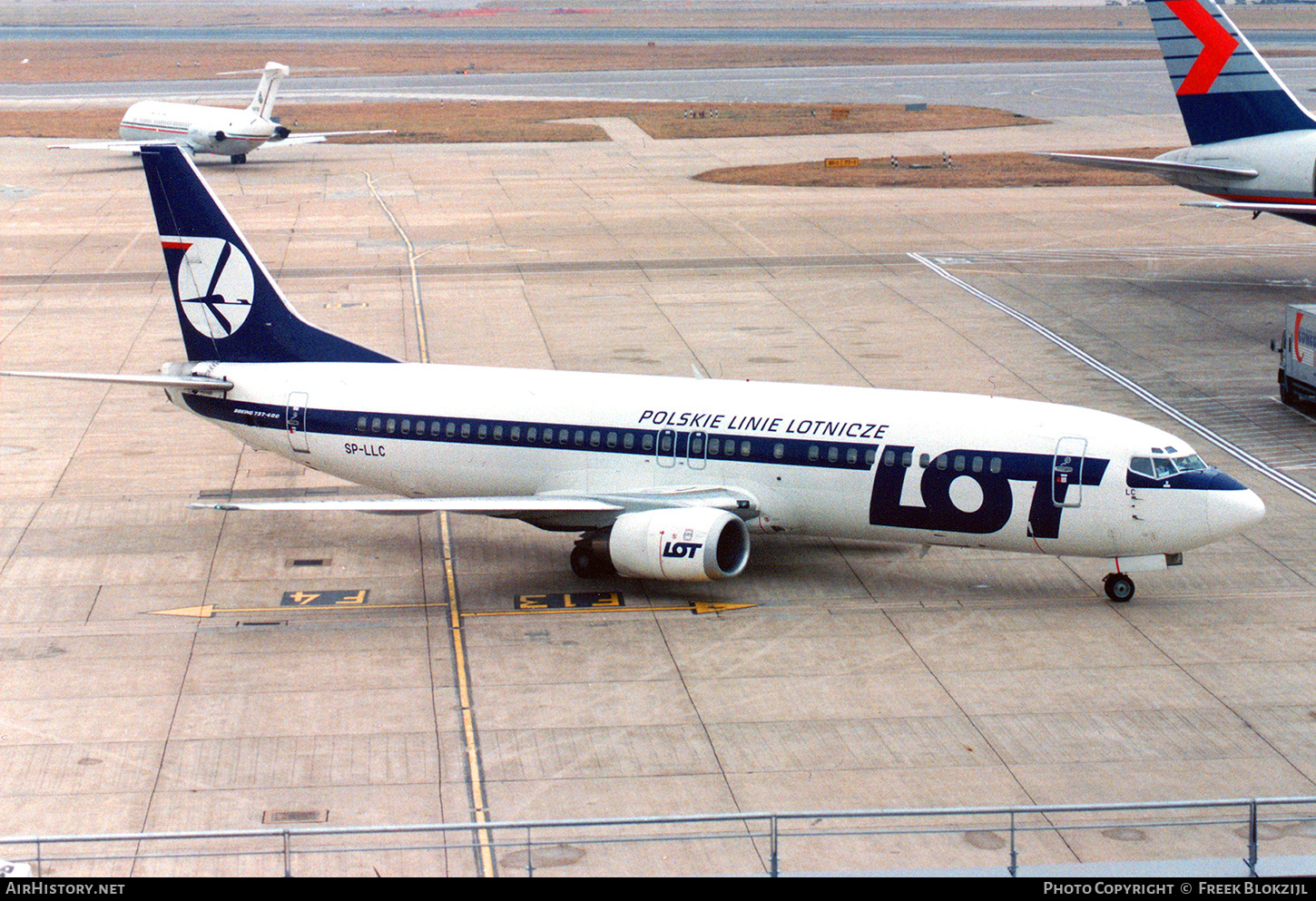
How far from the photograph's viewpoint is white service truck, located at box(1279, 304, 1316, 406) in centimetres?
4169

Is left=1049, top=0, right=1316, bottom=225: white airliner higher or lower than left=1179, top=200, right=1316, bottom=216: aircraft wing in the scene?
higher

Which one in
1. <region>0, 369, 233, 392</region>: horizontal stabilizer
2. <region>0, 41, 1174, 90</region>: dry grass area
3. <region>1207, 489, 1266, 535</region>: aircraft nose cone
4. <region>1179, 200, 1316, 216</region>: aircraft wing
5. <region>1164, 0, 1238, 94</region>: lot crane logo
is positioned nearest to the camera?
<region>1207, 489, 1266, 535</region>: aircraft nose cone

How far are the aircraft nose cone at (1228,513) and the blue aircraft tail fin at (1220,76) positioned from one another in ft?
106

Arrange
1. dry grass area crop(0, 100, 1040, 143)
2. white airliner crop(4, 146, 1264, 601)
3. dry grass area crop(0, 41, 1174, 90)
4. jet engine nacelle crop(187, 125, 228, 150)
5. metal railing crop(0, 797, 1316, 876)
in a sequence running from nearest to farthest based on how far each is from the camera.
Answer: metal railing crop(0, 797, 1316, 876), white airliner crop(4, 146, 1264, 601), jet engine nacelle crop(187, 125, 228, 150), dry grass area crop(0, 100, 1040, 143), dry grass area crop(0, 41, 1174, 90)

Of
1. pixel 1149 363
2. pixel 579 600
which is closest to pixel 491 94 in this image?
pixel 1149 363

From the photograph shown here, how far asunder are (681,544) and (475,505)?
4257mm

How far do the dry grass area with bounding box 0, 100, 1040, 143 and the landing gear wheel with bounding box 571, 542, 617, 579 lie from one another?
82.7 metres

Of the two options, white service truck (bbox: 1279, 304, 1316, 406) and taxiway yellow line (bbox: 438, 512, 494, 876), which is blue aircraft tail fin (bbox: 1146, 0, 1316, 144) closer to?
white service truck (bbox: 1279, 304, 1316, 406)

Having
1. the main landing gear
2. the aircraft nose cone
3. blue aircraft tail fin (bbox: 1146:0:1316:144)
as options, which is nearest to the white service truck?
the aircraft nose cone

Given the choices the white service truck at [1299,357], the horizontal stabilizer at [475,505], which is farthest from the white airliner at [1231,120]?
the horizontal stabilizer at [475,505]

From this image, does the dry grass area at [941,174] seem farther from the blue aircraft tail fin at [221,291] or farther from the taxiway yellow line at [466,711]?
the taxiway yellow line at [466,711]

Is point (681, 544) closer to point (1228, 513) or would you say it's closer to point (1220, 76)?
point (1228, 513)

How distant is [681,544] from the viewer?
93.8 feet

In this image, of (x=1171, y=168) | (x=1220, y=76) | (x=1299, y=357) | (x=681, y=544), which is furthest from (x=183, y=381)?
(x=1220, y=76)
